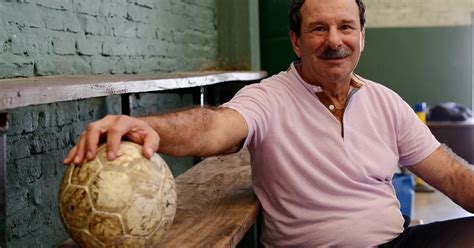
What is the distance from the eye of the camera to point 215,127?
1.91 m

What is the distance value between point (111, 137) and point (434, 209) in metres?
5.22

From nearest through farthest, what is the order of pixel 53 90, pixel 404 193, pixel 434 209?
pixel 53 90 → pixel 404 193 → pixel 434 209

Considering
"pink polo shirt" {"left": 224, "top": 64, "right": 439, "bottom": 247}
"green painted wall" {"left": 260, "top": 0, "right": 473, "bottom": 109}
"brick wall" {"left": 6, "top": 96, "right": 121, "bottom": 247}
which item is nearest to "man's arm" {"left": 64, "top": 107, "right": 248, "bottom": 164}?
"pink polo shirt" {"left": 224, "top": 64, "right": 439, "bottom": 247}

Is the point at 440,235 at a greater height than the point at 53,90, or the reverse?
the point at 53,90

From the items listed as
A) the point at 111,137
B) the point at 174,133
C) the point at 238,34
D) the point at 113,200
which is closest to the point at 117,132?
the point at 111,137

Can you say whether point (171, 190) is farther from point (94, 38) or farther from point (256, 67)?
point (256, 67)

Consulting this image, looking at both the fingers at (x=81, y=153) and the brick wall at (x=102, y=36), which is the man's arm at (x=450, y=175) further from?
the brick wall at (x=102, y=36)

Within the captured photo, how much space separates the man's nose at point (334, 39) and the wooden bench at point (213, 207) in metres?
0.65

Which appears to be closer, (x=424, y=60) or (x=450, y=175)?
(x=450, y=175)

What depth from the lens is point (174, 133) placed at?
1746 mm

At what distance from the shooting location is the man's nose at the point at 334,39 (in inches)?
91.6

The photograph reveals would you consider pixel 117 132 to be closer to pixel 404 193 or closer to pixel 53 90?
pixel 53 90

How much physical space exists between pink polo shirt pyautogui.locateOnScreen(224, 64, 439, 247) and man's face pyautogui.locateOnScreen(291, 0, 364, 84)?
87mm

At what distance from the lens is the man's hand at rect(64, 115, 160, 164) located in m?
1.47
